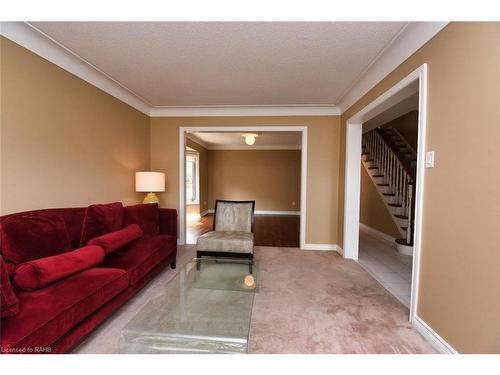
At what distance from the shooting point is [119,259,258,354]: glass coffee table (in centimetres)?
128

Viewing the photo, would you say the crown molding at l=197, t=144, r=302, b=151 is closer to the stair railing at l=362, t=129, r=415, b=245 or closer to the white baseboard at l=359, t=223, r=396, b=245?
the stair railing at l=362, t=129, r=415, b=245

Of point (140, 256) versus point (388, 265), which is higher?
point (140, 256)

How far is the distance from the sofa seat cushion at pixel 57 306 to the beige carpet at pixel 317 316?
1.07 feet

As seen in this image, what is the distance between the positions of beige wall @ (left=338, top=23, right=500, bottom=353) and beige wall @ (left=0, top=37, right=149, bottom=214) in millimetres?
3240

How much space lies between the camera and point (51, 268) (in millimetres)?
1487

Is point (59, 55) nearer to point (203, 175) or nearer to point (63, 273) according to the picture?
point (63, 273)

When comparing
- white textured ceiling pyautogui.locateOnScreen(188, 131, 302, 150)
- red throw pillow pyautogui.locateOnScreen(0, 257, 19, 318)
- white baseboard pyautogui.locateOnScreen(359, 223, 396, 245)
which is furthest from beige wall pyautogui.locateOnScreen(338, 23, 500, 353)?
white textured ceiling pyautogui.locateOnScreen(188, 131, 302, 150)

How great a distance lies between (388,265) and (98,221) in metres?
3.63

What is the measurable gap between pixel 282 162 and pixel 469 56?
6.75 meters

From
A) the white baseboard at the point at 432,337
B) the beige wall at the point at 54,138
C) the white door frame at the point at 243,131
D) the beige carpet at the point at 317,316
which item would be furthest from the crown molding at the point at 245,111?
the white baseboard at the point at 432,337

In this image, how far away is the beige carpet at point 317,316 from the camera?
159 centimetres

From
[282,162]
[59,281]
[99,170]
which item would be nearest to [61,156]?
[99,170]

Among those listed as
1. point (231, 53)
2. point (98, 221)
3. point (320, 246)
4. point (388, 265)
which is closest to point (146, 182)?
point (98, 221)
